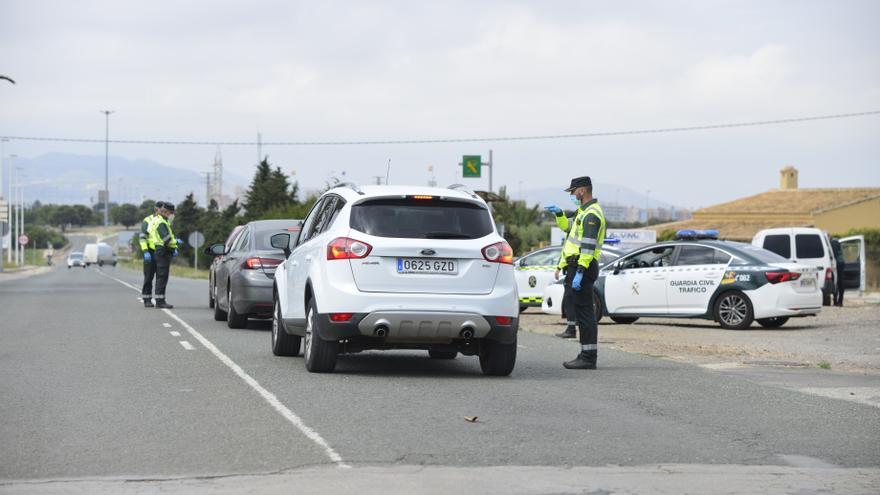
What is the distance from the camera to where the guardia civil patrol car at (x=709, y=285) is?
20469mm

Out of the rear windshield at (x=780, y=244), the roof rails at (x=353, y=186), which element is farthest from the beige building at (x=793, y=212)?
the roof rails at (x=353, y=186)

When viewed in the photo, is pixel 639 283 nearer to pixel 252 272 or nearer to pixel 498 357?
pixel 252 272

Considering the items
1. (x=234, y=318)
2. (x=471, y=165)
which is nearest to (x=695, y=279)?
(x=234, y=318)

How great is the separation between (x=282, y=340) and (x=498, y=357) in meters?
2.87

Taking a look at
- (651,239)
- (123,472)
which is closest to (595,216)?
(123,472)

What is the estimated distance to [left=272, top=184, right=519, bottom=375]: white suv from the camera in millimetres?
11453

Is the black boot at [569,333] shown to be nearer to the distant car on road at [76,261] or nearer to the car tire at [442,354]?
the car tire at [442,354]

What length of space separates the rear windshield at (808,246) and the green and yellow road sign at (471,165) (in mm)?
20844

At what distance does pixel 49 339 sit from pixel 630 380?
8.04 m

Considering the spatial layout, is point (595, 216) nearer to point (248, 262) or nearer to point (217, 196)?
point (248, 262)

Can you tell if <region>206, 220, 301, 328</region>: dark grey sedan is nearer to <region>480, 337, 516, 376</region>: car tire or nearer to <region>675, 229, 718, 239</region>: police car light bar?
<region>480, 337, 516, 376</region>: car tire

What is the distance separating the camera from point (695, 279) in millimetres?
21016

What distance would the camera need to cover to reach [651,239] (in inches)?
1706

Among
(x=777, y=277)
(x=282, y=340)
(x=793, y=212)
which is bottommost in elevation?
(x=282, y=340)
